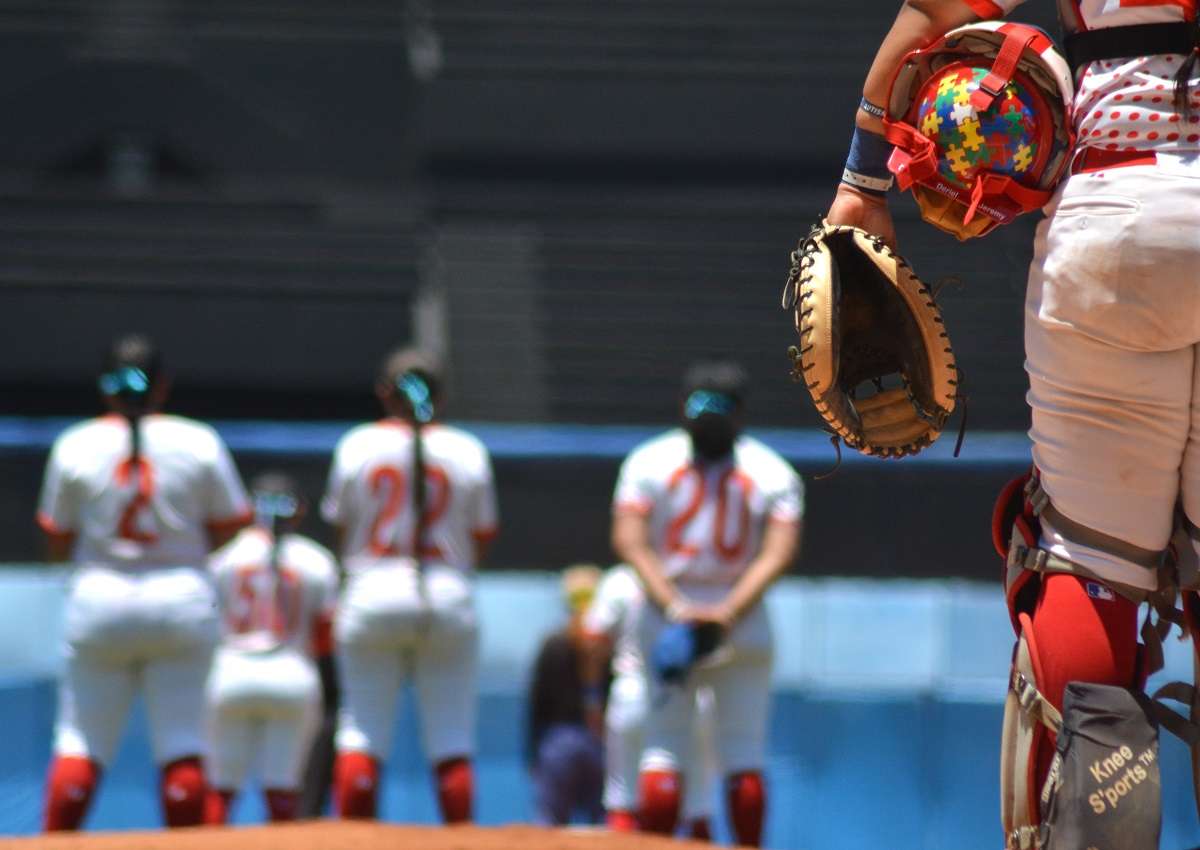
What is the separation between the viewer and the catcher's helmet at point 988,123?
248cm

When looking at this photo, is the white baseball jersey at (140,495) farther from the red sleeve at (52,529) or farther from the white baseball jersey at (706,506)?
the white baseball jersey at (706,506)

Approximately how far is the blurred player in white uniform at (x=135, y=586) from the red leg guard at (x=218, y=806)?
66cm

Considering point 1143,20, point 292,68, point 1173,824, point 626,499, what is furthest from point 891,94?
point 292,68

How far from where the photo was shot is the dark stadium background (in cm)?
1156

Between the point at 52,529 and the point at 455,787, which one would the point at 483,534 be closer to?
the point at 455,787

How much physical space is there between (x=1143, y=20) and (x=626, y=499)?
3942mm

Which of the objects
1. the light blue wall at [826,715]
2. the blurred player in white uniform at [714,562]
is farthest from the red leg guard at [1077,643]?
the light blue wall at [826,715]

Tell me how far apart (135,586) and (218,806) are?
1617 millimetres

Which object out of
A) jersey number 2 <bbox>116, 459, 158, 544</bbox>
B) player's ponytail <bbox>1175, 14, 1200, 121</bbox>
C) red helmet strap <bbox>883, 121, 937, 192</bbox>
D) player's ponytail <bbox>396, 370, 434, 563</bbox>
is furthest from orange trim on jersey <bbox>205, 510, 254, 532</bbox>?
player's ponytail <bbox>1175, 14, 1200, 121</bbox>

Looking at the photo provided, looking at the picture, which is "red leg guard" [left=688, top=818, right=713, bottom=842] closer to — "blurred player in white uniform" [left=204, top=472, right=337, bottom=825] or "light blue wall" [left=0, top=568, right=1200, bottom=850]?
"light blue wall" [left=0, top=568, right=1200, bottom=850]

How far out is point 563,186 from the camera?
41.5 feet

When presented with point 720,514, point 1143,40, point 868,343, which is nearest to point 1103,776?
point 868,343

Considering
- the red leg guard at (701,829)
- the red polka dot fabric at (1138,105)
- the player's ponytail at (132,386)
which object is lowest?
the red leg guard at (701,829)

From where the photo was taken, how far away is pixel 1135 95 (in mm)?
2436
